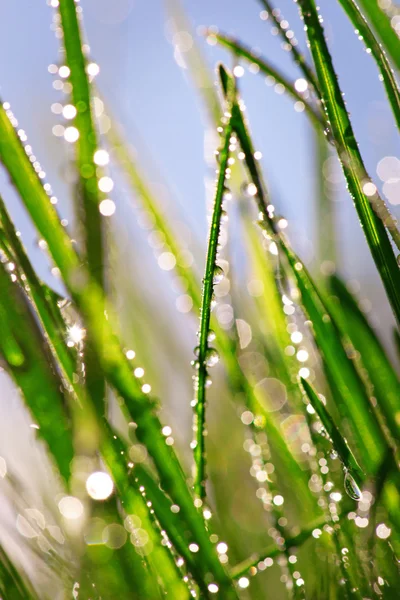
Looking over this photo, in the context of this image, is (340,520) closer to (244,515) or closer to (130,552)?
(130,552)

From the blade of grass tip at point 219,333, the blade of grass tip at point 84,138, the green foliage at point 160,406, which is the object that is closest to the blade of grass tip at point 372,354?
the green foliage at point 160,406

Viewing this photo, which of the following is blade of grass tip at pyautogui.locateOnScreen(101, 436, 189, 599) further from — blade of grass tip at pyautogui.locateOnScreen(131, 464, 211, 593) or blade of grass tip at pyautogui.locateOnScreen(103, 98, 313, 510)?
blade of grass tip at pyautogui.locateOnScreen(103, 98, 313, 510)

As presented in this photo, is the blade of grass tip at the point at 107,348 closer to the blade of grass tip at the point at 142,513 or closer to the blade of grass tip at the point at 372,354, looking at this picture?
the blade of grass tip at the point at 142,513

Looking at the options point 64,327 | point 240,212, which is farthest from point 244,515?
point 64,327

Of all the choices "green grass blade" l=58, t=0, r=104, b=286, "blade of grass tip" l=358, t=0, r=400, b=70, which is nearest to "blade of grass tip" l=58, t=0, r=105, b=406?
"green grass blade" l=58, t=0, r=104, b=286

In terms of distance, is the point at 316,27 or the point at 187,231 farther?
the point at 187,231

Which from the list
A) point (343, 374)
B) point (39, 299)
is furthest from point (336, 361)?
point (39, 299)

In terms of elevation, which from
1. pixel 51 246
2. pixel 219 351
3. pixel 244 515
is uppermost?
pixel 51 246
